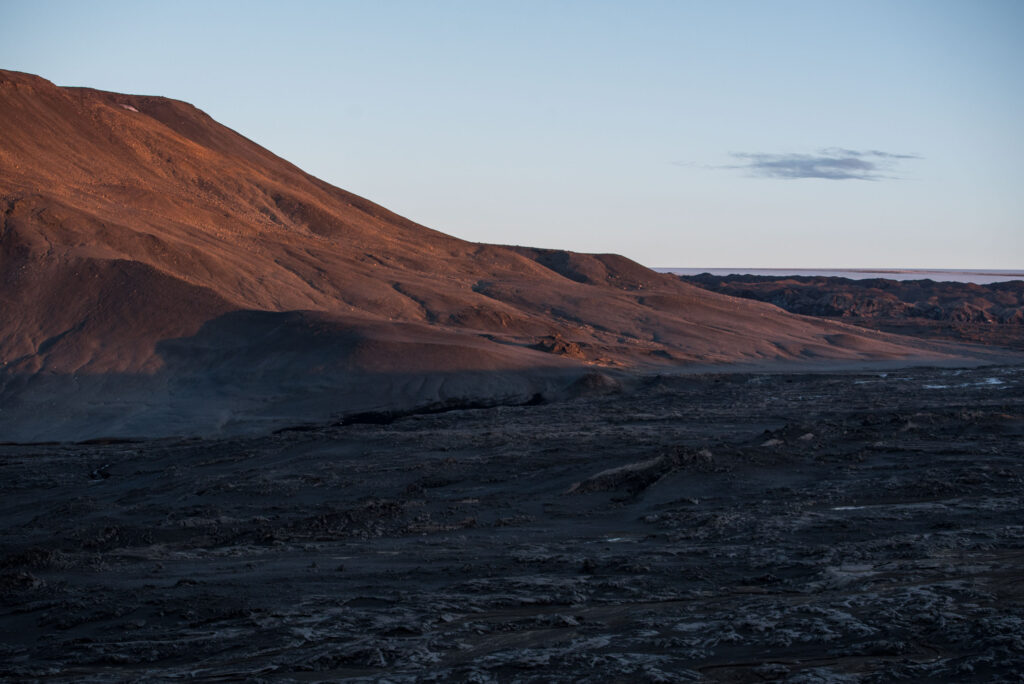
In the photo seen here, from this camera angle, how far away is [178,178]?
42781 millimetres

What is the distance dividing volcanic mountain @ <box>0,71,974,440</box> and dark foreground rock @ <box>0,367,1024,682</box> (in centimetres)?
574

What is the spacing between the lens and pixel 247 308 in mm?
27141

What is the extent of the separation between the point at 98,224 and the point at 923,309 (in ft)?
165

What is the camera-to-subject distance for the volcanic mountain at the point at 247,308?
22.1m

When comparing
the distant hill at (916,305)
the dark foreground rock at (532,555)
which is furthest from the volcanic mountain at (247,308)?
the distant hill at (916,305)

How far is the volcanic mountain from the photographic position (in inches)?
870

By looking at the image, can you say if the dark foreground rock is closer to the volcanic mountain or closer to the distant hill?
the volcanic mountain

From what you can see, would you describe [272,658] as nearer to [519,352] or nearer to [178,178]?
[519,352]

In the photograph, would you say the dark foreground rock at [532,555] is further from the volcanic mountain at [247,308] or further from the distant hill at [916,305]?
the distant hill at [916,305]

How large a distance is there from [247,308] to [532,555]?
66.8ft

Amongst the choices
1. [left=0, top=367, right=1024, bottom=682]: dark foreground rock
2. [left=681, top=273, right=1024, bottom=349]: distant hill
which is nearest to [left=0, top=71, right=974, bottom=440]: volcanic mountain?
[left=0, top=367, right=1024, bottom=682]: dark foreground rock

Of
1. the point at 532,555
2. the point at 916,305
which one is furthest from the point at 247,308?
the point at 916,305

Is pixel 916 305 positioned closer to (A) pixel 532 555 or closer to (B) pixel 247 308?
(B) pixel 247 308

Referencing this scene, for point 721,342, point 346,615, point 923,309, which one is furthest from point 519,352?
point 923,309
